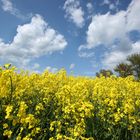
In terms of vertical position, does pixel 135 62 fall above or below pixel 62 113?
above

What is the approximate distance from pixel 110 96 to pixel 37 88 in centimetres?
152

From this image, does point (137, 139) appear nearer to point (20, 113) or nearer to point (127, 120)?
point (127, 120)

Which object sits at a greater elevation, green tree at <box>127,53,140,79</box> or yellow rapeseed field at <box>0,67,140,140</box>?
green tree at <box>127,53,140,79</box>

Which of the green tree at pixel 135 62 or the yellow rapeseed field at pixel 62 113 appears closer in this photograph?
the yellow rapeseed field at pixel 62 113

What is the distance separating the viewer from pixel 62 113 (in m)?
6.74

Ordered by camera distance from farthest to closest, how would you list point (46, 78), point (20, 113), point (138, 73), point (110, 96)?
point (138, 73) < point (46, 78) < point (110, 96) < point (20, 113)

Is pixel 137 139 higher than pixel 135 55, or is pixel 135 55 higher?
pixel 135 55

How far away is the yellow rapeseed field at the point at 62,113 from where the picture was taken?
5547 mm

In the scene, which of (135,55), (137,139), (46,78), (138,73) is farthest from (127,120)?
(135,55)

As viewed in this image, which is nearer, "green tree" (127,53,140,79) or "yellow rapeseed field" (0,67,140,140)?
"yellow rapeseed field" (0,67,140,140)

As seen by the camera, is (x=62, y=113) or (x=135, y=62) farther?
(x=135, y=62)

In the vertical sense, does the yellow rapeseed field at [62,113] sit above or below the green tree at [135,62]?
below

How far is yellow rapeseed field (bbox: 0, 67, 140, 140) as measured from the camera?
5.55 metres

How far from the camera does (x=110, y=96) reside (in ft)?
24.8
